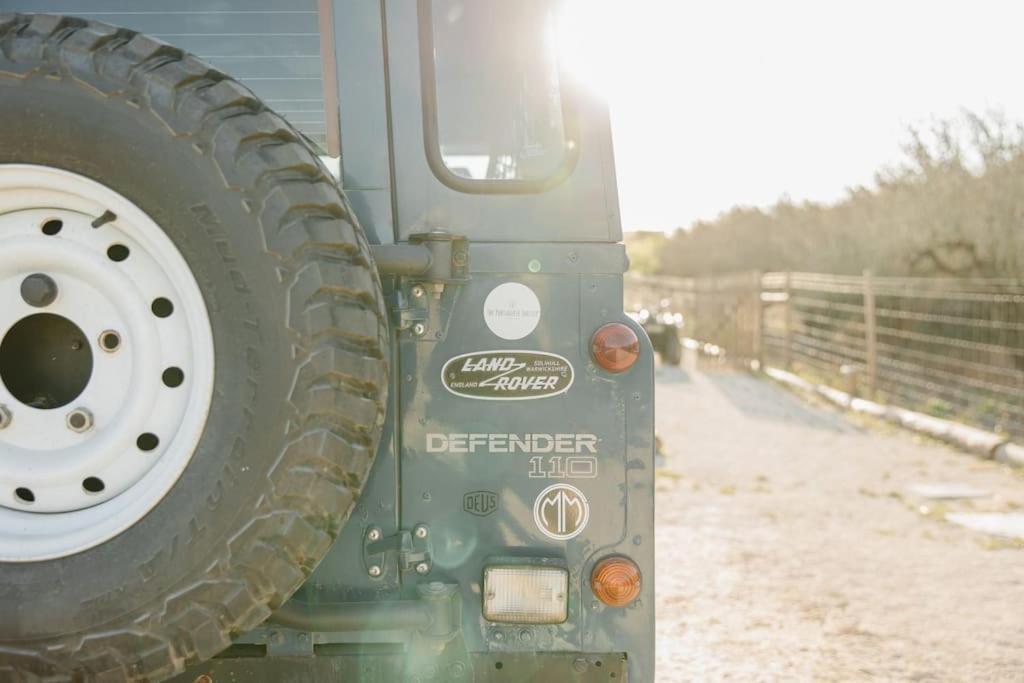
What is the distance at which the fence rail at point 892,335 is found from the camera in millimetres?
9961

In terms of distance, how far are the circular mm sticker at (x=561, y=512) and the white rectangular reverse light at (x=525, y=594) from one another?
0.09 meters

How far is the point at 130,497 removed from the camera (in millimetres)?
1929

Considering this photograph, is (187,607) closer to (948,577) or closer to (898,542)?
(948,577)

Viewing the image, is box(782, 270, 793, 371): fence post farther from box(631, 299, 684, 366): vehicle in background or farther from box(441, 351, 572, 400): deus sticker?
box(441, 351, 572, 400): deus sticker

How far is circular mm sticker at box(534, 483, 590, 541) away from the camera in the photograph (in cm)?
230

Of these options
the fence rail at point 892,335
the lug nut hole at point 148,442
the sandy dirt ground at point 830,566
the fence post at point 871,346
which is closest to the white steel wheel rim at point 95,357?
the lug nut hole at point 148,442

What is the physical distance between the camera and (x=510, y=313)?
2309 mm

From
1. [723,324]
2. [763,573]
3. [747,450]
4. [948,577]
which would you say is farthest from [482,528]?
[723,324]

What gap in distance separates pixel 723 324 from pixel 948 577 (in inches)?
503

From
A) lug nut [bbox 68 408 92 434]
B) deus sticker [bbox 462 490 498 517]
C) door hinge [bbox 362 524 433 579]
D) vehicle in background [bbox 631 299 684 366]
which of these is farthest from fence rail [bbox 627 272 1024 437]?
lug nut [bbox 68 408 92 434]

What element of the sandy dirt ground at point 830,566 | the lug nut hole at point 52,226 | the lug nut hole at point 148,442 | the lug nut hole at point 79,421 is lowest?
the sandy dirt ground at point 830,566

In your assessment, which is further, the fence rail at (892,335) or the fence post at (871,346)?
the fence post at (871,346)

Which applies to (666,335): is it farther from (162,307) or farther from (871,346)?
(162,307)

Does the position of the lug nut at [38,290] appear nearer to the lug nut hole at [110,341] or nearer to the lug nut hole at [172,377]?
the lug nut hole at [110,341]
